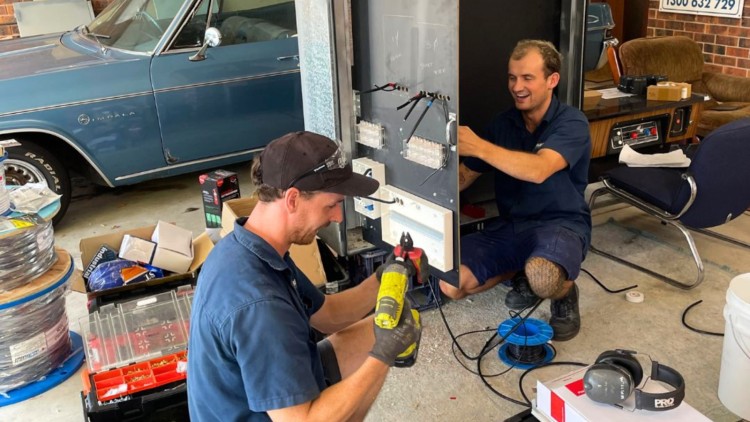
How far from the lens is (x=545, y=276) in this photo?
2.90 meters

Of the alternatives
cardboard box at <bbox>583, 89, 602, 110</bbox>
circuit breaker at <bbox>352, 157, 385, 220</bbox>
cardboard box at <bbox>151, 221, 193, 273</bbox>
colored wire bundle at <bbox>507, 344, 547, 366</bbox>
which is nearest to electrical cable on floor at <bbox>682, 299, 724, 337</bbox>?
colored wire bundle at <bbox>507, 344, 547, 366</bbox>

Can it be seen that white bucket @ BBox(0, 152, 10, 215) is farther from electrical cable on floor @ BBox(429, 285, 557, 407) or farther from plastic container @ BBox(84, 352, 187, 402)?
electrical cable on floor @ BBox(429, 285, 557, 407)

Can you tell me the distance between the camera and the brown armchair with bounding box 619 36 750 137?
5113 mm

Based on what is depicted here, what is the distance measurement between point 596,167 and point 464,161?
44.3 inches

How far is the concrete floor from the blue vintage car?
0.50 metres

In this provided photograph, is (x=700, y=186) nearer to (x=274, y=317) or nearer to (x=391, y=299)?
(x=391, y=299)

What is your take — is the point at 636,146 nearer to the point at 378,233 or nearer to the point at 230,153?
the point at 378,233

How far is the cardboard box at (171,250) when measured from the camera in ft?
Answer: 10.6

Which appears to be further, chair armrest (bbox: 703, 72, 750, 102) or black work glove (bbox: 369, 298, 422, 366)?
chair armrest (bbox: 703, 72, 750, 102)

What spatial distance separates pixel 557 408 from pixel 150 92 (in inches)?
127

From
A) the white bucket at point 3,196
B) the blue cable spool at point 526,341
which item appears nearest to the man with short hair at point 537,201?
the blue cable spool at point 526,341

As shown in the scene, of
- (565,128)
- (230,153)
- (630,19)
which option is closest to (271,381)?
(565,128)

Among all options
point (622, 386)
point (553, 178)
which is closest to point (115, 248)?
point (553, 178)

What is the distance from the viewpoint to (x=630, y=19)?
746 cm
